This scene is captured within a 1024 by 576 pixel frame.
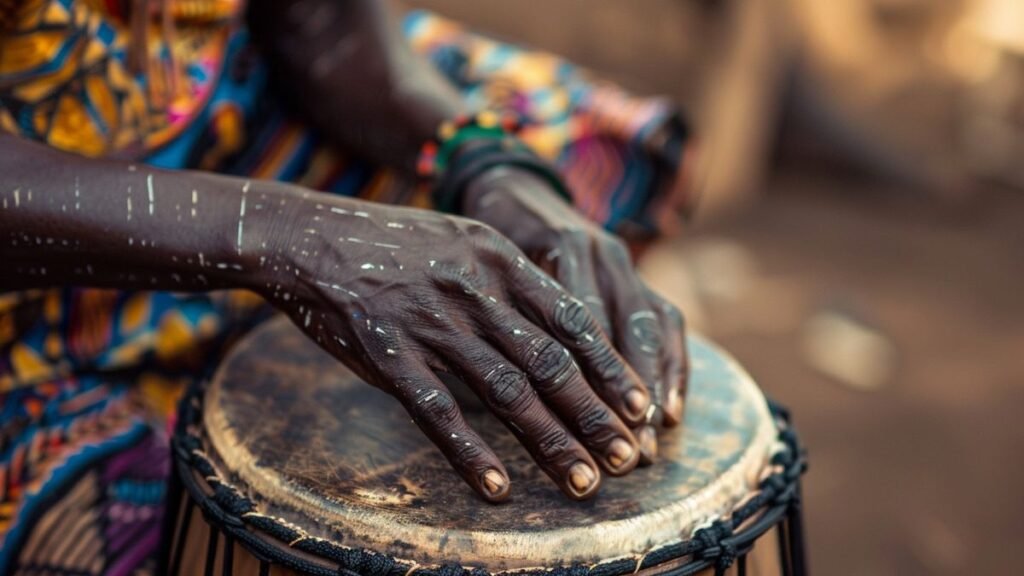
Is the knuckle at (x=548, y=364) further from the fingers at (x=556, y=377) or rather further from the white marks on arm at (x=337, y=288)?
the white marks on arm at (x=337, y=288)

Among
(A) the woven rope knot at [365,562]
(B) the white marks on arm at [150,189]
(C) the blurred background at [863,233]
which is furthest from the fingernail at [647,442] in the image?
(C) the blurred background at [863,233]

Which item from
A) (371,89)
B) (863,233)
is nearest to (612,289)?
(371,89)

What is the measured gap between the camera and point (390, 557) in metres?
0.85

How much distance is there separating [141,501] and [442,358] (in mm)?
488

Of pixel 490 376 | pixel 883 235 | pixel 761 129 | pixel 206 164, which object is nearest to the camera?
pixel 490 376

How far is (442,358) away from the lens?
90 cm

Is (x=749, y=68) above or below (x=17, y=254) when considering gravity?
below

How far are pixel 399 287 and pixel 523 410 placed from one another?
0.46ft

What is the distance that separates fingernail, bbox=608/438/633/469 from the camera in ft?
2.98

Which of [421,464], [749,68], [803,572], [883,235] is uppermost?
[421,464]

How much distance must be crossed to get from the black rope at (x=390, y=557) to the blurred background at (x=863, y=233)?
1006 millimetres

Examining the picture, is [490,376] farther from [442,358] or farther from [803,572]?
[803,572]

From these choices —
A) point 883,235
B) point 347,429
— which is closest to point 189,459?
point 347,429

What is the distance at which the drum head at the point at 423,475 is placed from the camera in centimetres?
86
